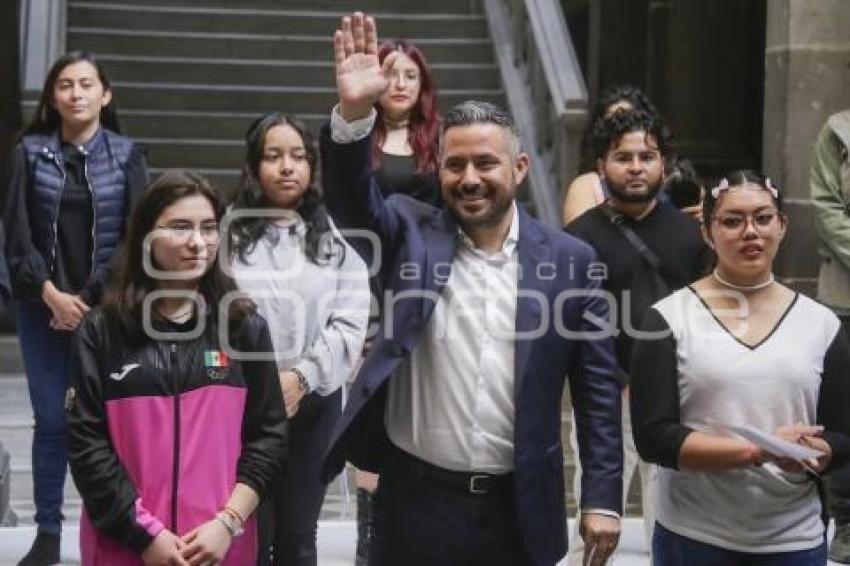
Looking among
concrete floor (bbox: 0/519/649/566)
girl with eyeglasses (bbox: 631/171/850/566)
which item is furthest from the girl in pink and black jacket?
concrete floor (bbox: 0/519/649/566)

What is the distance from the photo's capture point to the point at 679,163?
7.75m

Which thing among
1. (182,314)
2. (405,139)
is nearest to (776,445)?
(182,314)

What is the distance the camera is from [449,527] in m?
4.71

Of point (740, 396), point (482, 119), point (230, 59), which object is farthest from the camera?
point (230, 59)

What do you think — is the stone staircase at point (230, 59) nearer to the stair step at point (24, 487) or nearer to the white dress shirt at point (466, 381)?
the stair step at point (24, 487)

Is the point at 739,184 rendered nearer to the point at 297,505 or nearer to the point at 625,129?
the point at 625,129

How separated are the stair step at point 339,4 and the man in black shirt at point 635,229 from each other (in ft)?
30.5

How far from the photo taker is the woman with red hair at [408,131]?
22.8 feet

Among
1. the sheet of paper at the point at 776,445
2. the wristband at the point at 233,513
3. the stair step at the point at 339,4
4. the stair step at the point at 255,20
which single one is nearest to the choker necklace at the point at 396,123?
the wristband at the point at 233,513

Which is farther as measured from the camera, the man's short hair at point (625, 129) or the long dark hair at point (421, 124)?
the long dark hair at point (421, 124)

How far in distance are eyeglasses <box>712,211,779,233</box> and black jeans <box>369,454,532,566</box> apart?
968 millimetres

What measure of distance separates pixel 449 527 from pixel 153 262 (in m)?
1.15

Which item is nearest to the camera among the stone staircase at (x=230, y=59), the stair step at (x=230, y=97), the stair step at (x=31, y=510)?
the stair step at (x=31, y=510)

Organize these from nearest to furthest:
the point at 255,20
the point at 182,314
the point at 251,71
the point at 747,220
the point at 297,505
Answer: the point at 747,220 → the point at 182,314 → the point at 297,505 → the point at 251,71 → the point at 255,20
